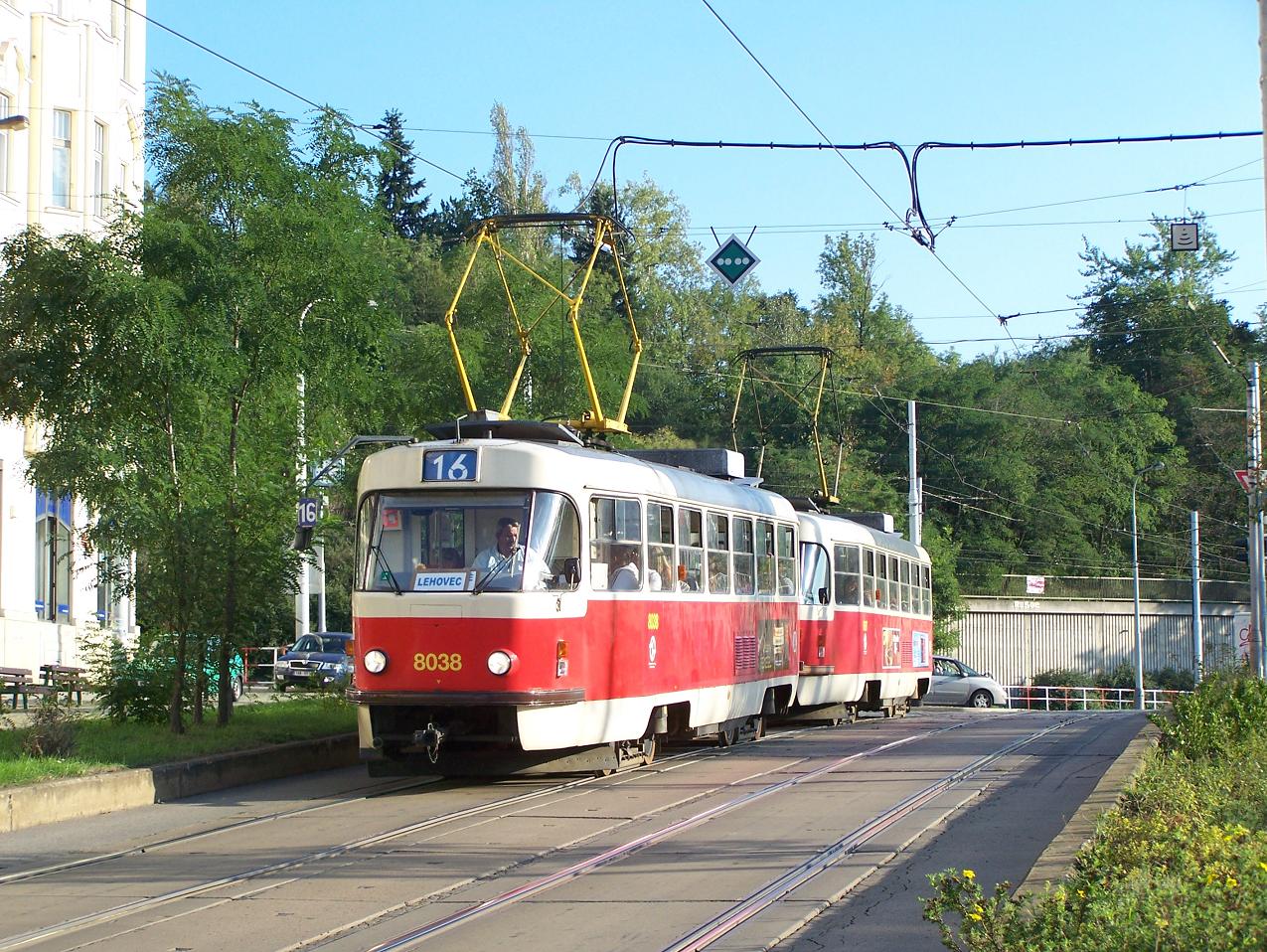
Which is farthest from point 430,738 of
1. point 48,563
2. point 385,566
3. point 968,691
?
point 968,691

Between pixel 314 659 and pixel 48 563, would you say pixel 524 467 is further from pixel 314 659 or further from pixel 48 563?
pixel 314 659

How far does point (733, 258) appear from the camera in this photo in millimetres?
26203

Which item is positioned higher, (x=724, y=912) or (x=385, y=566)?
(x=385, y=566)

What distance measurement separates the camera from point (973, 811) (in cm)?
1305

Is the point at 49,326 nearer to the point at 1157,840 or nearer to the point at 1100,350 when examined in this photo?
the point at 1157,840

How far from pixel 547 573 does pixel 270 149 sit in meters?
5.92

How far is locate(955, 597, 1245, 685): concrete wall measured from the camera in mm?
61000

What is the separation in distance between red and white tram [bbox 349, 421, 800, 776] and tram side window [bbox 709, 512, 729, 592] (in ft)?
6.75

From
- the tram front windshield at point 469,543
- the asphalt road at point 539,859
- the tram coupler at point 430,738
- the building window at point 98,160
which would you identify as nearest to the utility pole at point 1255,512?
the asphalt road at point 539,859

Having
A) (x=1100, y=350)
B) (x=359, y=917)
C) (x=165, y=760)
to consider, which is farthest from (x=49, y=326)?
(x=1100, y=350)

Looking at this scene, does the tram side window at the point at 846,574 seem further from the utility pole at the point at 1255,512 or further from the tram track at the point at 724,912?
the tram track at the point at 724,912

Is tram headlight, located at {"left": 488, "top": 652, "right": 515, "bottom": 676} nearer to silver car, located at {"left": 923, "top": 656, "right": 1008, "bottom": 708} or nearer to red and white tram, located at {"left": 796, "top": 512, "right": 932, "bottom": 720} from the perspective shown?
red and white tram, located at {"left": 796, "top": 512, "right": 932, "bottom": 720}

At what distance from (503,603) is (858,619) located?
12.7 m

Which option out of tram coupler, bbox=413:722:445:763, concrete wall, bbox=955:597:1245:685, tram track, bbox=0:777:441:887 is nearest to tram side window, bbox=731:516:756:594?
tram track, bbox=0:777:441:887
